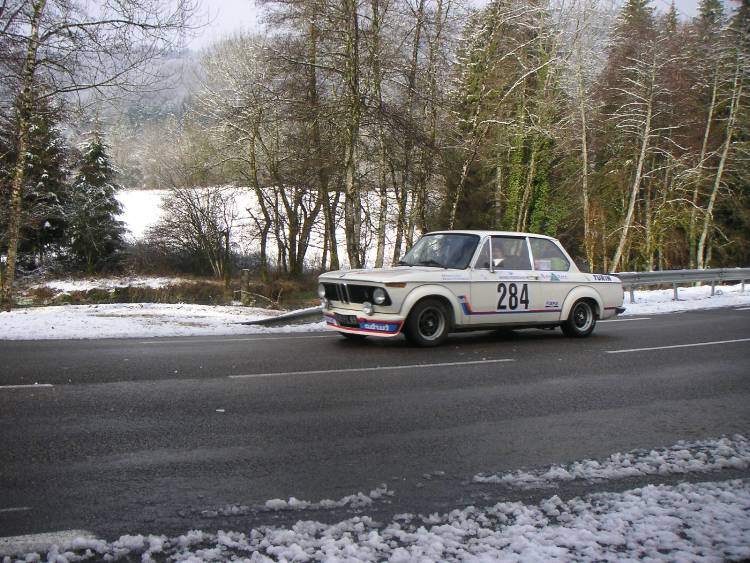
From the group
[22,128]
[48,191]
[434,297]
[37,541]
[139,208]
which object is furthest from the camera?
[139,208]

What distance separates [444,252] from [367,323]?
1.99m

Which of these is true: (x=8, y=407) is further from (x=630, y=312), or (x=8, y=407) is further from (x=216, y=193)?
(x=216, y=193)

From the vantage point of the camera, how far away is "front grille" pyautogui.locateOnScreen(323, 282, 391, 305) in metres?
10.2

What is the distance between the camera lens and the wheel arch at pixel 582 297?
11.9 metres

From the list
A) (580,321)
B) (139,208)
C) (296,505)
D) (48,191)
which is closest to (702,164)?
(580,321)

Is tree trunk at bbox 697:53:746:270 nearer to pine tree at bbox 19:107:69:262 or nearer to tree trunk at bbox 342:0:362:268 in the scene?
tree trunk at bbox 342:0:362:268

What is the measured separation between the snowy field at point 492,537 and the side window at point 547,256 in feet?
25.5

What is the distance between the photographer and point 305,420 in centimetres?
590

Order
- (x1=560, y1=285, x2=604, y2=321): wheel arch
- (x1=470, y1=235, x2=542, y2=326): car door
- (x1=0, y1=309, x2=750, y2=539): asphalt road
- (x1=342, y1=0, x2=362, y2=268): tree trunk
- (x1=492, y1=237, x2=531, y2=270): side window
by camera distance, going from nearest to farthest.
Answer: (x1=0, y1=309, x2=750, y2=539): asphalt road, (x1=470, y1=235, x2=542, y2=326): car door, (x1=492, y1=237, x2=531, y2=270): side window, (x1=560, y1=285, x2=604, y2=321): wheel arch, (x1=342, y1=0, x2=362, y2=268): tree trunk

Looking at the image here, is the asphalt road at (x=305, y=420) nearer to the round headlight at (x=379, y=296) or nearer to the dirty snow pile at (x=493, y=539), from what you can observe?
the dirty snow pile at (x=493, y=539)

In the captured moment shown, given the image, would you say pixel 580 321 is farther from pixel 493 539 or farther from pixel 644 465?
pixel 493 539

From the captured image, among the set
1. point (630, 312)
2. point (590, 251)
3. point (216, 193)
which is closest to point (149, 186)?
point (216, 193)

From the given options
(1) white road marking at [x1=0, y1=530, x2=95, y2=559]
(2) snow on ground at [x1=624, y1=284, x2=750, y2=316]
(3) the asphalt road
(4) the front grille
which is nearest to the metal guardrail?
(2) snow on ground at [x1=624, y1=284, x2=750, y2=316]

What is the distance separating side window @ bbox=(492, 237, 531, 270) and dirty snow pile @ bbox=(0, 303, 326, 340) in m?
4.25
